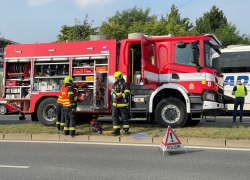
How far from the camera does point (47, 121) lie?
36.3ft

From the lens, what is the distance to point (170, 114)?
10.1 m

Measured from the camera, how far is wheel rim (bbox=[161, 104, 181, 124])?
395 inches

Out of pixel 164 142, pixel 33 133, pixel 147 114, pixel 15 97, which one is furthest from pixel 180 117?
pixel 15 97

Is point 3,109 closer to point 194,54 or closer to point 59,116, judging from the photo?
point 59,116

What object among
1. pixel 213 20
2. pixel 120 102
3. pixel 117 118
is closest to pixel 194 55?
pixel 120 102

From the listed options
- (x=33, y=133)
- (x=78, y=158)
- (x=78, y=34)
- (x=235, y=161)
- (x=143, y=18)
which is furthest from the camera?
(x=143, y=18)

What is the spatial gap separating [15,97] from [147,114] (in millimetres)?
4799

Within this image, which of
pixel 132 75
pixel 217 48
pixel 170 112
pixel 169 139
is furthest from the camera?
pixel 217 48

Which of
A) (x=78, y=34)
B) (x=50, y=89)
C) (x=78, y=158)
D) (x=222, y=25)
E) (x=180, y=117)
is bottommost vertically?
(x=78, y=158)

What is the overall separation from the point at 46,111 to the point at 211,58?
230 inches

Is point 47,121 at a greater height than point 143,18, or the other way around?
point 143,18

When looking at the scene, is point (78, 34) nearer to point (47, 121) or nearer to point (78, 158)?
point (47, 121)

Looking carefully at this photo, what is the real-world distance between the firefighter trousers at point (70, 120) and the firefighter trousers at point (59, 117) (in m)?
0.37

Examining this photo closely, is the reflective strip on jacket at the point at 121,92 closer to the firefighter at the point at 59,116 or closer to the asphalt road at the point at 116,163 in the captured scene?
the asphalt road at the point at 116,163
